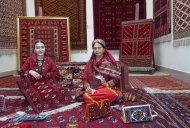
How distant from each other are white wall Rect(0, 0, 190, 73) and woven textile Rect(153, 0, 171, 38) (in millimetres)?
254

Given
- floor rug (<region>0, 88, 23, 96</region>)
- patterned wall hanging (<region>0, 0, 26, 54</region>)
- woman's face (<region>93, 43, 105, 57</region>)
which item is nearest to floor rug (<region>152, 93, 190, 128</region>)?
woman's face (<region>93, 43, 105, 57</region>)

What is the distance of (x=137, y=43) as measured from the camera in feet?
19.5

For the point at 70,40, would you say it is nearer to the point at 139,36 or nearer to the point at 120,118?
the point at 139,36

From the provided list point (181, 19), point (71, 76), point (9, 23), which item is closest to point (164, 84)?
point (181, 19)

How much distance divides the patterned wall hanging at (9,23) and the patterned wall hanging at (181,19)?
3534 mm

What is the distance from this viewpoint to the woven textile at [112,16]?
667 cm

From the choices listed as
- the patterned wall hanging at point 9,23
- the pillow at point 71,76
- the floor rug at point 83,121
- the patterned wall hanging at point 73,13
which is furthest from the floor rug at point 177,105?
the patterned wall hanging at point 73,13

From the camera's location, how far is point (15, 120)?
7.01ft

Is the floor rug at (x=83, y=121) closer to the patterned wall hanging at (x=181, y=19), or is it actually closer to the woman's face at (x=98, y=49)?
the woman's face at (x=98, y=49)

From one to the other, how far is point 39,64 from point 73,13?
3.98 meters

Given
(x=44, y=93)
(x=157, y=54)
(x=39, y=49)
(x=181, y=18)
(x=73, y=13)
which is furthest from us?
(x=73, y=13)

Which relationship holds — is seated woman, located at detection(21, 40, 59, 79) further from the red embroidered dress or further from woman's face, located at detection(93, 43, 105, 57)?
woman's face, located at detection(93, 43, 105, 57)

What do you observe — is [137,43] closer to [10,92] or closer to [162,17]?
[162,17]

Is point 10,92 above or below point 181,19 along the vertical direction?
below
